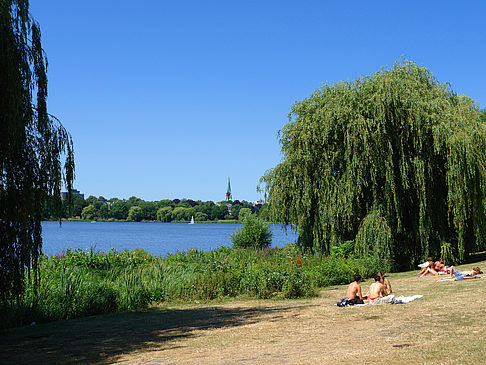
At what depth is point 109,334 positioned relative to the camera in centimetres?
1109

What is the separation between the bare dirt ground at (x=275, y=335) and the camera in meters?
7.69

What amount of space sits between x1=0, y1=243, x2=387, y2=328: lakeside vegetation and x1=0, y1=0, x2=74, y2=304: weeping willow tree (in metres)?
2.03

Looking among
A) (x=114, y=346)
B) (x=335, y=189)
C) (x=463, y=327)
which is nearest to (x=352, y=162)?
(x=335, y=189)

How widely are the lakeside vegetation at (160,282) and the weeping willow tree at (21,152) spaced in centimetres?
203

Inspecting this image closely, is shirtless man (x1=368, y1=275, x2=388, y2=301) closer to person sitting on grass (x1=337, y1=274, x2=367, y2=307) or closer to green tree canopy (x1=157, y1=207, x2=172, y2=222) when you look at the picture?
person sitting on grass (x1=337, y1=274, x2=367, y2=307)

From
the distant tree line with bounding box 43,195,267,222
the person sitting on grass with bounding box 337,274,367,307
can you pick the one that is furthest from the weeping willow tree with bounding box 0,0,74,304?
the distant tree line with bounding box 43,195,267,222

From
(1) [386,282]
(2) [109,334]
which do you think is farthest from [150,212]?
(2) [109,334]

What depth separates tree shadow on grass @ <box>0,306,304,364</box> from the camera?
30.4 ft

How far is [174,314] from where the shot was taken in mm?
13727

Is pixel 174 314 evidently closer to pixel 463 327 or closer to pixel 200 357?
pixel 200 357

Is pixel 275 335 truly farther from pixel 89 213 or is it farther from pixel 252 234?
pixel 89 213

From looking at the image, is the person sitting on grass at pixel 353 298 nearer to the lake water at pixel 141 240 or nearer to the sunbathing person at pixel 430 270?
the sunbathing person at pixel 430 270

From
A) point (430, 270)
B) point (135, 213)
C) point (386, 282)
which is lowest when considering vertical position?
point (430, 270)

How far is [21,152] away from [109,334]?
15.0 feet
